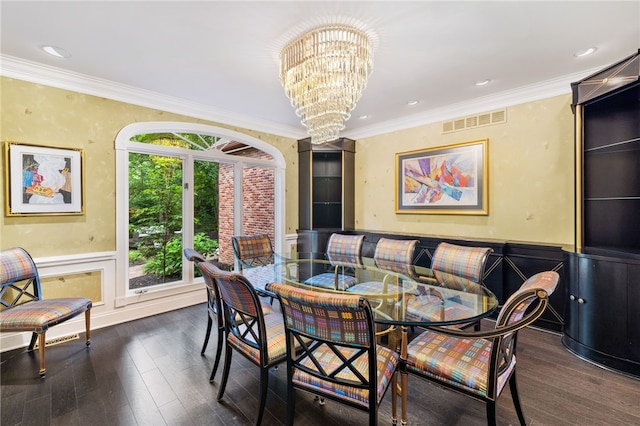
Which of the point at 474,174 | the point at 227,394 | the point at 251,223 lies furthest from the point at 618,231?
the point at 251,223

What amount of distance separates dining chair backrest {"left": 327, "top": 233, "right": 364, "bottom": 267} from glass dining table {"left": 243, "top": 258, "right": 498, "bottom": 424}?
20 centimetres

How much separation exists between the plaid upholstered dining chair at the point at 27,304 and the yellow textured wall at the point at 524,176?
4.19 metres

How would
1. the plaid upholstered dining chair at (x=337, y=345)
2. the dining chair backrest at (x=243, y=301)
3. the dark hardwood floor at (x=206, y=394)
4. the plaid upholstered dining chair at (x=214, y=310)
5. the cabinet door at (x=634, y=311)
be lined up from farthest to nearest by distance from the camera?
the cabinet door at (x=634, y=311) → the plaid upholstered dining chair at (x=214, y=310) → the dark hardwood floor at (x=206, y=394) → the dining chair backrest at (x=243, y=301) → the plaid upholstered dining chair at (x=337, y=345)

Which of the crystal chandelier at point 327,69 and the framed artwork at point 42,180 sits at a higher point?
the crystal chandelier at point 327,69

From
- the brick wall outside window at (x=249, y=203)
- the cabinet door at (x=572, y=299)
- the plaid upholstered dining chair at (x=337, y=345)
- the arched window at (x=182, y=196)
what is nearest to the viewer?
the plaid upholstered dining chair at (x=337, y=345)

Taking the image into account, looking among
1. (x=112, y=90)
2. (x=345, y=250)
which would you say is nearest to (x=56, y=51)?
(x=112, y=90)

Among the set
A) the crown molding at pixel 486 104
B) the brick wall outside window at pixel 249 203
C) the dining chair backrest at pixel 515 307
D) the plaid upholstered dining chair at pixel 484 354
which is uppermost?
the crown molding at pixel 486 104

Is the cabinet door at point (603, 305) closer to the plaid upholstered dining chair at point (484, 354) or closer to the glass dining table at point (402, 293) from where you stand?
the glass dining table at point (402, 293)

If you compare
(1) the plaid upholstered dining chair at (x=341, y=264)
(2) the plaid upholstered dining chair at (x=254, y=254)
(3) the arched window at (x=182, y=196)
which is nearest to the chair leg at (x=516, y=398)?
(1) the plaid upholstered dining chair at (x=341, y=264)

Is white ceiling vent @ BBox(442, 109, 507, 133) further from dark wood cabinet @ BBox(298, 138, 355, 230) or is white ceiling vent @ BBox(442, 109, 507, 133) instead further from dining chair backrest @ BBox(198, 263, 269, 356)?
dining chair backrest @ BBox(198, 263, 269, 356)

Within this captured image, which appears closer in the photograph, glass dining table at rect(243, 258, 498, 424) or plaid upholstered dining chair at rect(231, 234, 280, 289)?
glass dining table at rect(243, 258, 498, 424)

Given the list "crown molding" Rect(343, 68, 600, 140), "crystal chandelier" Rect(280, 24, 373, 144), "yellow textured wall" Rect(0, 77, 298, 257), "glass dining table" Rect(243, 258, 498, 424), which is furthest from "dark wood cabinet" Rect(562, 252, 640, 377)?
"yellow textured wall" Rect(0, 77, 298, 257)

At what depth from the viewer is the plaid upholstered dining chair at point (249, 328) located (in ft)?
5.51

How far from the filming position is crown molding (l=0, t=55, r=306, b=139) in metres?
2.69
